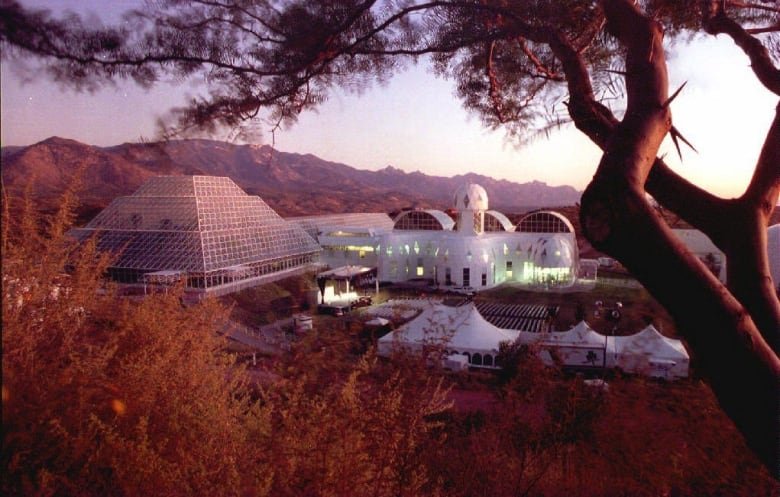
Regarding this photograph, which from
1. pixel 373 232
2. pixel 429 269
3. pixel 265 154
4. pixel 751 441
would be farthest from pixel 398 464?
pixel 373 232

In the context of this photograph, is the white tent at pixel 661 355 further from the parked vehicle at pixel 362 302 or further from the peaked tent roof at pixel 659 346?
the parked vehicle at pixel 362 302

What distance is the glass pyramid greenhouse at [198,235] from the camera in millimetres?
24734

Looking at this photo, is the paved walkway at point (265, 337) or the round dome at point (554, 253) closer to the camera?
the paved walkway at point (265, 337)

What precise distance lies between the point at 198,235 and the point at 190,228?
942 millimetres

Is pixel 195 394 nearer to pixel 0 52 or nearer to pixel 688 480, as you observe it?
pixel 0 52

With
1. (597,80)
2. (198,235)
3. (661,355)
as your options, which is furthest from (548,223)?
(597,80)

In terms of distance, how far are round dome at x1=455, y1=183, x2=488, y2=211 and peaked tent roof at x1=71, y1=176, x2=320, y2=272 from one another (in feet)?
35.6

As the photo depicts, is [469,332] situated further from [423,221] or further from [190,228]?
[423,221]

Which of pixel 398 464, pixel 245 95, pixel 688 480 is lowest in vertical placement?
pixel 688 480

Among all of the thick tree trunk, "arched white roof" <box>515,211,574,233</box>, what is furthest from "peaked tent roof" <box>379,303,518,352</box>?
"arched white roof" <box>515,211,574,233</box>

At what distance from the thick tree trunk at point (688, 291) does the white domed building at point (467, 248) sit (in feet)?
87.0

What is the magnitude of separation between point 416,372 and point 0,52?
10.3ft

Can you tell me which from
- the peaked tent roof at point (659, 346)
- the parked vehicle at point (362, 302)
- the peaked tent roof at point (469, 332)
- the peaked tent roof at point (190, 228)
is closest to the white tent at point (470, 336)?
the peaked tent roof at point (469, 332)

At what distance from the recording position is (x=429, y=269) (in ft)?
106
